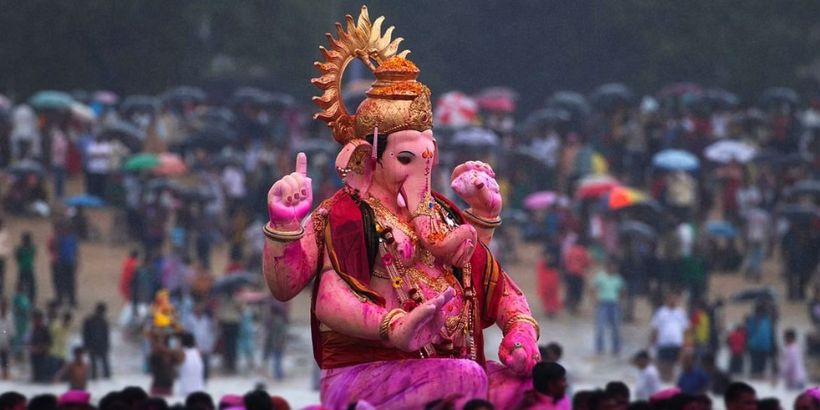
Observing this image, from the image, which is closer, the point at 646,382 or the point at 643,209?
the point at 646,382

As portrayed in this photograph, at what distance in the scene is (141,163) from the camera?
25.8 metres

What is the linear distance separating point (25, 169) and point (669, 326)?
32.3 feet

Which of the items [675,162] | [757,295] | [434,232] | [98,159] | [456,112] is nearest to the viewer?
[434,232]

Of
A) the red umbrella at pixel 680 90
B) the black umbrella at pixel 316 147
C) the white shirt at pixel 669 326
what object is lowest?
the white shirt at pixel 669 326

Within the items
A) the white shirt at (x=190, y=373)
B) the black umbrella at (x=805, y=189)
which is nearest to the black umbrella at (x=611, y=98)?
the black umbrella at (x=805, y=189)

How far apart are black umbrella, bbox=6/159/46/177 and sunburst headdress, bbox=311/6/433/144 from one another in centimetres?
1857

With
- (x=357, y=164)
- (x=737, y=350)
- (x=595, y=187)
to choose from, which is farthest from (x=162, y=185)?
(x=357, y=164)

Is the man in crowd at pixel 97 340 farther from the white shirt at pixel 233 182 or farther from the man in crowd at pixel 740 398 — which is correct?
the man in crowd at pixel 740 398

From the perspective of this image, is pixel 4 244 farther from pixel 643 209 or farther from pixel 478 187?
pixel 478 187

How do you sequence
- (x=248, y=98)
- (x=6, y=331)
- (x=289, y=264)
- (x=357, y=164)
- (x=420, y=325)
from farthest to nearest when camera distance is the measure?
(x=248, y=98) → (x=6, y=331) → (x=357, y=164) → (x=289, y=264) → (x=420, y=325)

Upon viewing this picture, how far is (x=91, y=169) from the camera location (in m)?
26.4

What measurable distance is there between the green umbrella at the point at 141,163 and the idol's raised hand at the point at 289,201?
18.9m

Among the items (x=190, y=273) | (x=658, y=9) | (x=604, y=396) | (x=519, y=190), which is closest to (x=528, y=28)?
(x=658, y=9)

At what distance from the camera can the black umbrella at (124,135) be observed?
27031 millimetres
